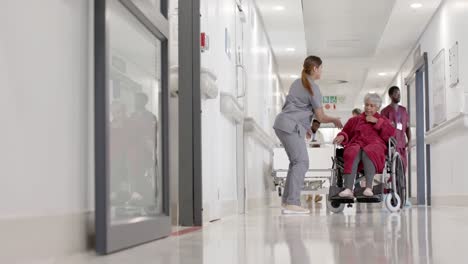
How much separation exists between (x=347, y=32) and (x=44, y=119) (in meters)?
9.74

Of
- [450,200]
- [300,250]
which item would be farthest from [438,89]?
[300,250]

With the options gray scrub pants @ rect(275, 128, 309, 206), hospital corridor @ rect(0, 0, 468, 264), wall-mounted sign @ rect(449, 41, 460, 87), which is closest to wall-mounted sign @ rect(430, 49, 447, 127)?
hospital corridor @ rect(0, 0, 468, 264)

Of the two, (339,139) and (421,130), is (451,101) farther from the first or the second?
(339,139)

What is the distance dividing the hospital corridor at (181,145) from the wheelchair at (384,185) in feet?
0.06

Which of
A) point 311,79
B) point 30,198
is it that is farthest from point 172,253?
point 311,79

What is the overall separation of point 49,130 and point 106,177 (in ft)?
1.00

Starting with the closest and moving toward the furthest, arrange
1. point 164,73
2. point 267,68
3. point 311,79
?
point 164,73, point 311,79, point 267,68

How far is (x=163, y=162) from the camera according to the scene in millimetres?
2902

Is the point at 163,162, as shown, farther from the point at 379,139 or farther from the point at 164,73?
the point at 379,139

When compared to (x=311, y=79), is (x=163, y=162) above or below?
below

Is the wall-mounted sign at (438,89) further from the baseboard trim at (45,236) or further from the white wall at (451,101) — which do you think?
the baseboard trim at (45,236)

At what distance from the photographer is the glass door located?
2086 mm

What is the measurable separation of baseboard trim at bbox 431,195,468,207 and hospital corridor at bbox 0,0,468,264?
27mm

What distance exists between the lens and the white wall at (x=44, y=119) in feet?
5.16
